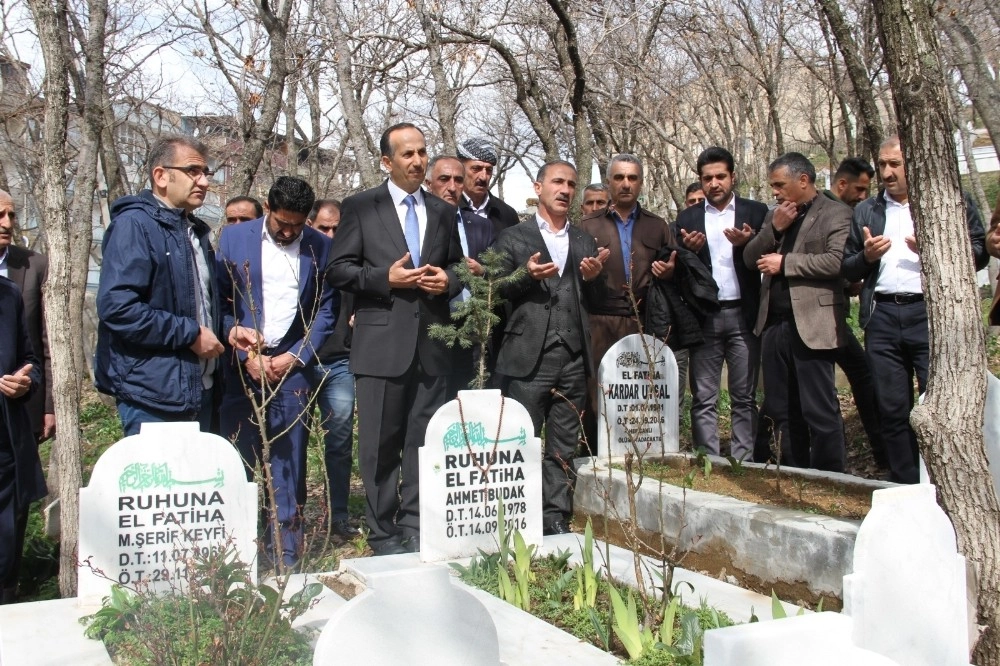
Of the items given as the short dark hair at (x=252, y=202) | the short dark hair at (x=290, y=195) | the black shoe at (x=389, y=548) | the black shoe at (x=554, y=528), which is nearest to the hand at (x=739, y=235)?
the black shoe at (x=554, y=528)

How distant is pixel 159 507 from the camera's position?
159 inches

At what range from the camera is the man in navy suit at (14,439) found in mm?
4625

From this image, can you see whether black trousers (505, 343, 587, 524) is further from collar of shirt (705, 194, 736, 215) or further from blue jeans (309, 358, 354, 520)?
collar of shirt (705, 194, 736, 215)

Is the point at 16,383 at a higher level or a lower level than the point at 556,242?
lower

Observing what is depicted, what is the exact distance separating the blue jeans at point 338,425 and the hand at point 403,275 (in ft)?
3.76

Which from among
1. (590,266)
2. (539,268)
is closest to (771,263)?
(590,266)

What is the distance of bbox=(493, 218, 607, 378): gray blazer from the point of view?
5676 millimetres

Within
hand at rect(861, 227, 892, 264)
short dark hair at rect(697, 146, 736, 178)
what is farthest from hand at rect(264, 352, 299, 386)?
hand at rect(861, 227, 892, 264)

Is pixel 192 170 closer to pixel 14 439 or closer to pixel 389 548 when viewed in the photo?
pixel 14 439

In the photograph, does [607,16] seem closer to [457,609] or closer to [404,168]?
[404,168]

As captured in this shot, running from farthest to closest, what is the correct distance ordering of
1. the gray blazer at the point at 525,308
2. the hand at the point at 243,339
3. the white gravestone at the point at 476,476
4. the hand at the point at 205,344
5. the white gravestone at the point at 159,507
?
the gray blazer at the point at 525,308, the hand at the point at 243,339, the white gravestone at the point at 476,476, the hand at the point at 205,344, the white gravestone at the point at 159,507

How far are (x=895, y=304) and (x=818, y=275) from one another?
0.54 meters

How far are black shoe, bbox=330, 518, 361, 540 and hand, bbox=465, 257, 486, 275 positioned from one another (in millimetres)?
1888

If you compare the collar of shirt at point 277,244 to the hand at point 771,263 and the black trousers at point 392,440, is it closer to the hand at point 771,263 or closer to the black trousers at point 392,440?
the black trousers at point 392,440
